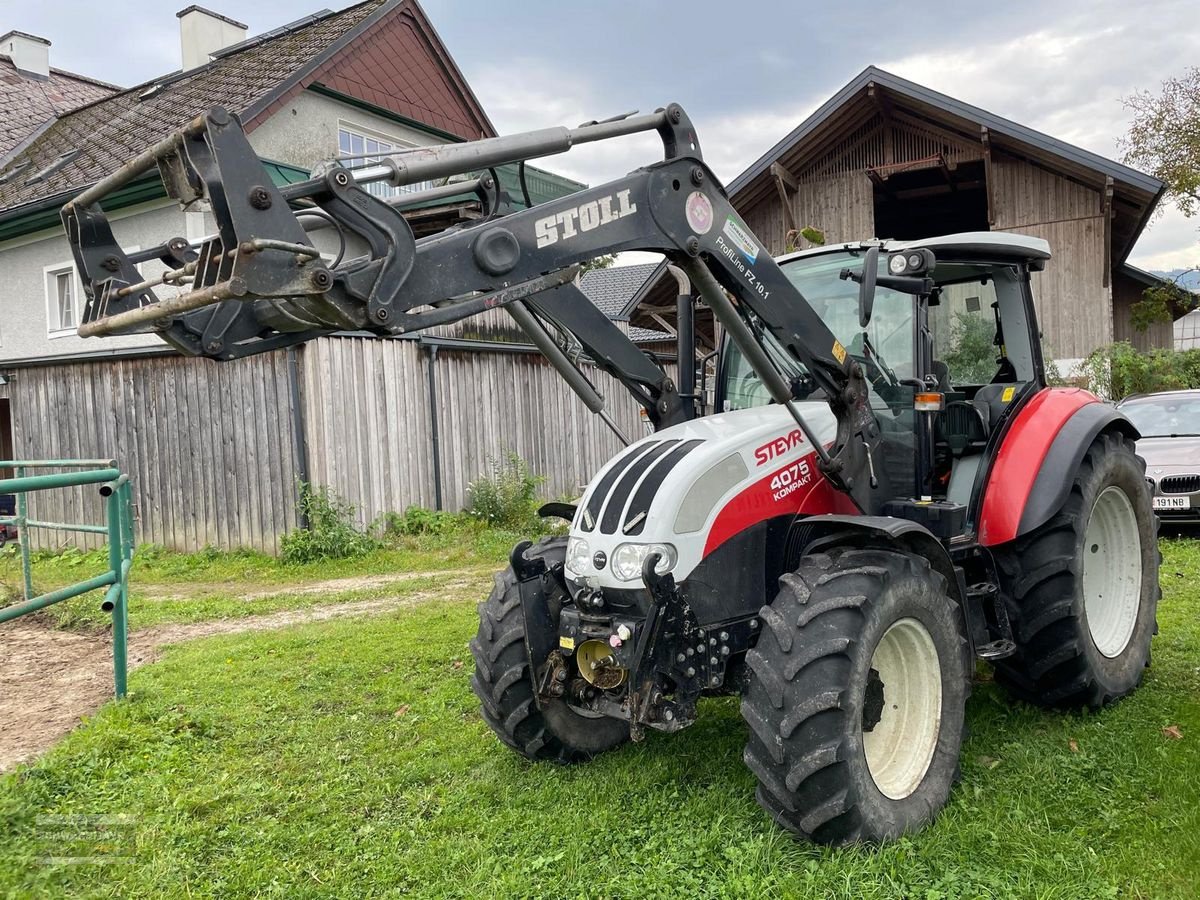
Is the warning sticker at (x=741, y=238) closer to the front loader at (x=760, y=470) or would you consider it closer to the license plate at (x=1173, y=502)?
the front loader at (x=760, y=470)

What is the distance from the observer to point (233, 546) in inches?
463

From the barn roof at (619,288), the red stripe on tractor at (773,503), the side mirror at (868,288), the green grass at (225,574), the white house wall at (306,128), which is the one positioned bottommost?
the green grass at (225,574)

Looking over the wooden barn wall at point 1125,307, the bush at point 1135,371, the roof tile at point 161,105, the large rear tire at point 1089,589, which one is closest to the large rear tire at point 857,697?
the large rear tire at point 1089,589

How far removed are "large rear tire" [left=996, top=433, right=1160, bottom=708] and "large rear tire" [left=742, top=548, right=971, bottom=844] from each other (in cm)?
89

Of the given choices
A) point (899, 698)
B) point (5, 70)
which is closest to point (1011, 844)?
point (899, 698)

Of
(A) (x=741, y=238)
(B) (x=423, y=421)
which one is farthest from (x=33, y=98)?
(A) (x=741, y=238)

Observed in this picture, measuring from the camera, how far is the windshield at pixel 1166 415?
35.1 ft

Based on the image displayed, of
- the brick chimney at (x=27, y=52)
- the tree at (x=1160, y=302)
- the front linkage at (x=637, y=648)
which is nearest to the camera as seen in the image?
the front linkage at (x=637, y=648)

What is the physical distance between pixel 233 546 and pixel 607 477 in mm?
9122

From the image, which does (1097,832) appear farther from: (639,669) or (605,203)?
(605,203)

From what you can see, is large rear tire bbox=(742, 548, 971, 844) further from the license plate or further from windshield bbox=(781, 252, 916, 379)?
the license plate

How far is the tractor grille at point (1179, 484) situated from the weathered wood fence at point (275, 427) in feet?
27.3

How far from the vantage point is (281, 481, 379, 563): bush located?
10.9 m

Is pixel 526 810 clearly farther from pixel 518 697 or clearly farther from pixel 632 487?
pixel 632 487
